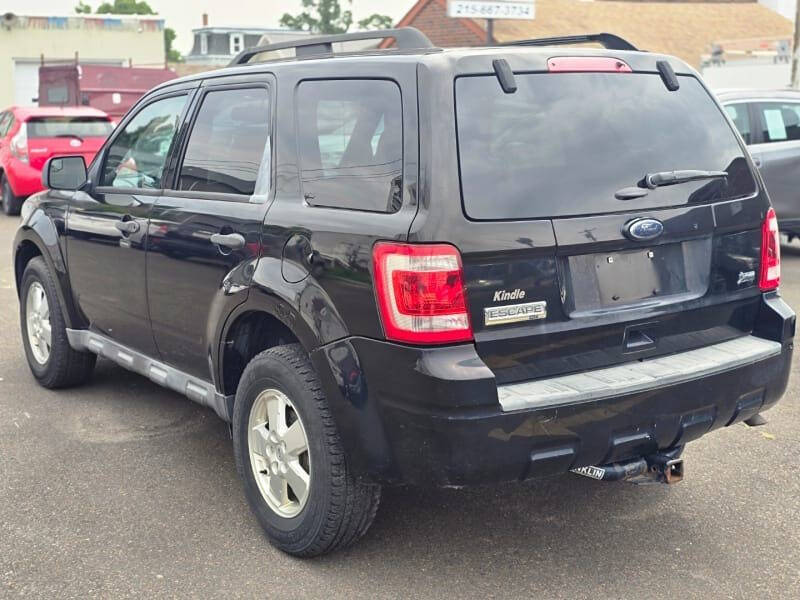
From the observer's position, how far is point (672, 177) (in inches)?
143

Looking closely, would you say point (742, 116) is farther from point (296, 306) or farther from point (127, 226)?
point (296, 306)

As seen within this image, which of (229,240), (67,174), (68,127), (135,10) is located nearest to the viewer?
(229,240)

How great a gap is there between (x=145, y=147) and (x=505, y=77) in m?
2.20

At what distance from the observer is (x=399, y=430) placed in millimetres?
3326

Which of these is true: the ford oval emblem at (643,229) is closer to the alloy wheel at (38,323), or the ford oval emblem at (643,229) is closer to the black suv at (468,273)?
the black suv at (468,273)

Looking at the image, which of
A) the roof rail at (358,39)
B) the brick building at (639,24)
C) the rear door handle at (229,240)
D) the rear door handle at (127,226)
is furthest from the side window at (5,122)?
the brick building at (639,24)

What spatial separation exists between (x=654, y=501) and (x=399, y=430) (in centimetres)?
155

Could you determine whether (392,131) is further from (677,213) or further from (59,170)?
(59,170)

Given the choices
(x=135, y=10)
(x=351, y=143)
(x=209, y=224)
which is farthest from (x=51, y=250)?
(x=135, y=10)

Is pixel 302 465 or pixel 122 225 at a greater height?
pixel 122 225

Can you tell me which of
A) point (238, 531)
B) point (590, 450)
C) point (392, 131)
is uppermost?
point (392, 131)

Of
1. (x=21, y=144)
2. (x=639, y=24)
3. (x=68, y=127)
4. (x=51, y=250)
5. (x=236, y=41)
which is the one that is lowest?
(x=51, y=250)

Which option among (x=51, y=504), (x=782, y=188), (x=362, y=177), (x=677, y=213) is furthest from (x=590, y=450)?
(x=782, y=188)

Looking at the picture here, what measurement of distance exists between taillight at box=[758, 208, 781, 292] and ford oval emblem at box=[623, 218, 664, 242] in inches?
24.2
